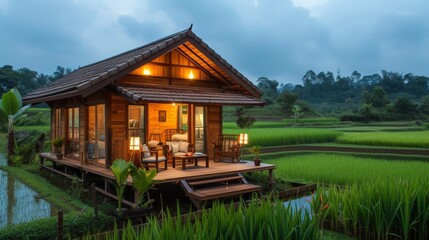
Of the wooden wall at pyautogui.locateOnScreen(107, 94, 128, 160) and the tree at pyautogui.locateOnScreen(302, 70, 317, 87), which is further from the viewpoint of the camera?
the tree at pyautogui.locateOnScreen(302, 70, 317, 87)

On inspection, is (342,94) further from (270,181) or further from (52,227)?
(52,227)

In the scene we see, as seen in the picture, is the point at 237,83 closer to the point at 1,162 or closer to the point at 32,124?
the point at 1,162

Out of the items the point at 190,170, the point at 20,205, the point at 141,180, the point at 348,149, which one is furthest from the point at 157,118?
the point at 348,149

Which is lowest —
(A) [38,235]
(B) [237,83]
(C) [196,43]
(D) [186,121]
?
(A) [38,235]

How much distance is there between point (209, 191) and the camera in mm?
8797

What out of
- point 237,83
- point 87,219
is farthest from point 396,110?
point 87,219

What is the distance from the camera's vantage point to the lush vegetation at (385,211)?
17.3 feet

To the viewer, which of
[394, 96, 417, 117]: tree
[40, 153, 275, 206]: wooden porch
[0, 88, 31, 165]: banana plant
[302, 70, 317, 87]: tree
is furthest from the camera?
[302, 70, 317, 87]: tree

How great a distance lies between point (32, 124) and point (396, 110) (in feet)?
140

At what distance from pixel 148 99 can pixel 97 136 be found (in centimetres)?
256

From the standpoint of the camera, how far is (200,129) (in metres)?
12.2

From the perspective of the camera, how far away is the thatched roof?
31.1ft

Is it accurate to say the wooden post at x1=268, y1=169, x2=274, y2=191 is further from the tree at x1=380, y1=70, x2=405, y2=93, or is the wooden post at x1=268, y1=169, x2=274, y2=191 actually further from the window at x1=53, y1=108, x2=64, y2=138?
the tree at x1=380, y1=70, x2=405, y2=93

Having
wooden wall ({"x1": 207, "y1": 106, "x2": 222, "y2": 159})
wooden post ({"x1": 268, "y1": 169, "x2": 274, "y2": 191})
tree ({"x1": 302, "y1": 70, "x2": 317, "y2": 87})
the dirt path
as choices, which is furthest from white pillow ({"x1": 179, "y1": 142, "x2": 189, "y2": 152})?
tree ({"x1": 302, "y1": 70, "x2": 317, "y2": 87})
